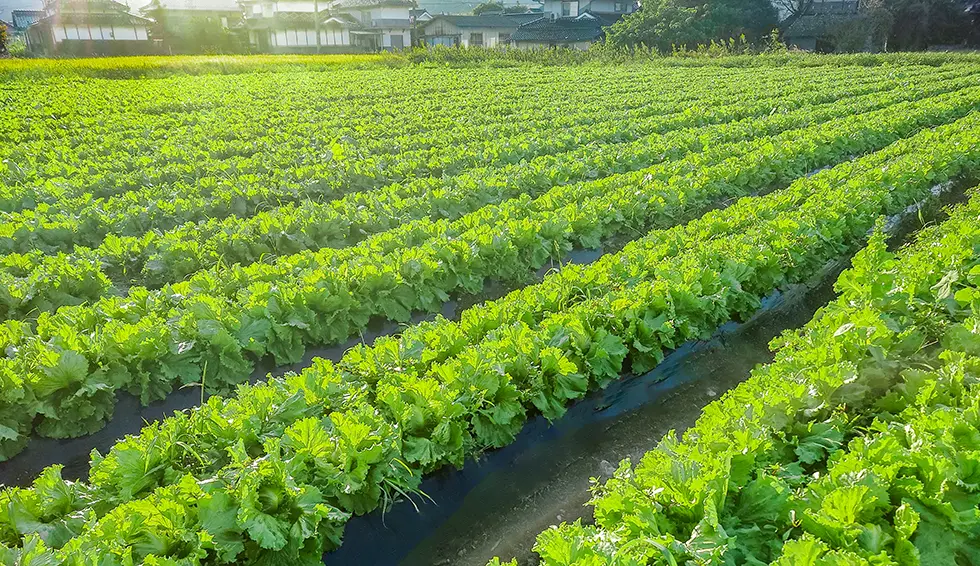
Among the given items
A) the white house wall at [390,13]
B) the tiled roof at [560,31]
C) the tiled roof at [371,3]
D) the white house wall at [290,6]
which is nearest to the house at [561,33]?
the tiled roof at [560,31]

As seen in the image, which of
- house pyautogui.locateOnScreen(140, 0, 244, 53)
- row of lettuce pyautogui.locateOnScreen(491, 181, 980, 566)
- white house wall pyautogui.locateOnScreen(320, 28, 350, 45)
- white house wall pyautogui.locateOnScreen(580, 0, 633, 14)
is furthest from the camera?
white house wall pyautogui.locateOnScreen(580, 0, 633, 14)

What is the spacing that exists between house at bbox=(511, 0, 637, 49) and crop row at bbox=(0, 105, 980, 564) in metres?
45.9

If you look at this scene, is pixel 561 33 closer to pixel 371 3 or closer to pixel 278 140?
pixel 371 3

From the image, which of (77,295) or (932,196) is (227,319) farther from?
(932,196)

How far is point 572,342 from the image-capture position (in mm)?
4391

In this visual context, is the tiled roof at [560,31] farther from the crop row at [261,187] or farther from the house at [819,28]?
the crop row at [261,187]

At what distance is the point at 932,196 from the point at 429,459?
371 inches

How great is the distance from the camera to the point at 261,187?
8883mm

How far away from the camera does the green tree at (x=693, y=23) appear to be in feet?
133

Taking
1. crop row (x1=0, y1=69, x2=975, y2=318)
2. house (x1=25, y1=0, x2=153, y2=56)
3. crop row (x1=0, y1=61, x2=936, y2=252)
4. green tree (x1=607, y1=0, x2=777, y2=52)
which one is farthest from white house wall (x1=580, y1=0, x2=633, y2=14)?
crop row (x1=0, y1=69, x2=975, y2=318)

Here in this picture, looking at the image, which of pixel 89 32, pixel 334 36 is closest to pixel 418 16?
pixel 334 36

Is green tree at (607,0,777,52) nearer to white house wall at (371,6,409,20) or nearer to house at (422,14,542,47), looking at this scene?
house at (422,14,542,47)

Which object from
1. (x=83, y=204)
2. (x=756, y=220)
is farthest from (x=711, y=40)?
(x=83, y=204)

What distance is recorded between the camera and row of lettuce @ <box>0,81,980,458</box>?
4.25 m
